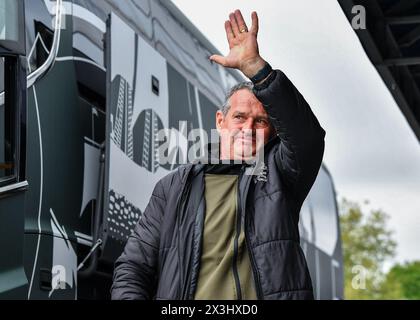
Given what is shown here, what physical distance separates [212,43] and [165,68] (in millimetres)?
1708

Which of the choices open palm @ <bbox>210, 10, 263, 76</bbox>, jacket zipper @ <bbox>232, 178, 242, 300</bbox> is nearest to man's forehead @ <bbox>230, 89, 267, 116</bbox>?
open palm @ <bbox>210, 10, 263, 76</bbox>

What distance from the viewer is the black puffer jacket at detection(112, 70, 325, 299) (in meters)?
3.11

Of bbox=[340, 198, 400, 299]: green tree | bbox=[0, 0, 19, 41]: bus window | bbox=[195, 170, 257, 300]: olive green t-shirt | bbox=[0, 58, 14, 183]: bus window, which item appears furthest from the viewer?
bbox=[340, 198, 400, 299]: green tree

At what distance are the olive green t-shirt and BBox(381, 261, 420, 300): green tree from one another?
4487 centimetres

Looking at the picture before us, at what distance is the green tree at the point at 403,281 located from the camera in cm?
4850

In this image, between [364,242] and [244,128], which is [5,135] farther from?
[364,242]

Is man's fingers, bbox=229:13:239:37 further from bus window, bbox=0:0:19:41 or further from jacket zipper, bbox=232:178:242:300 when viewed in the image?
bus window, bbox=0:0:19:41

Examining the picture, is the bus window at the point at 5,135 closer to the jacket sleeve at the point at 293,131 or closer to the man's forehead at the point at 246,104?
the man's forehead at the point at 246,104

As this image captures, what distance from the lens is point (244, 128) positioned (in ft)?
11.0

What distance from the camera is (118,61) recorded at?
5320mm

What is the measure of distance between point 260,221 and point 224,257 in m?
0.17

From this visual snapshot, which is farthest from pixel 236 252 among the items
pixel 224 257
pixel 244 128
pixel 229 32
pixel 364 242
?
pixel 364 242

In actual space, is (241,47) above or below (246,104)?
above
